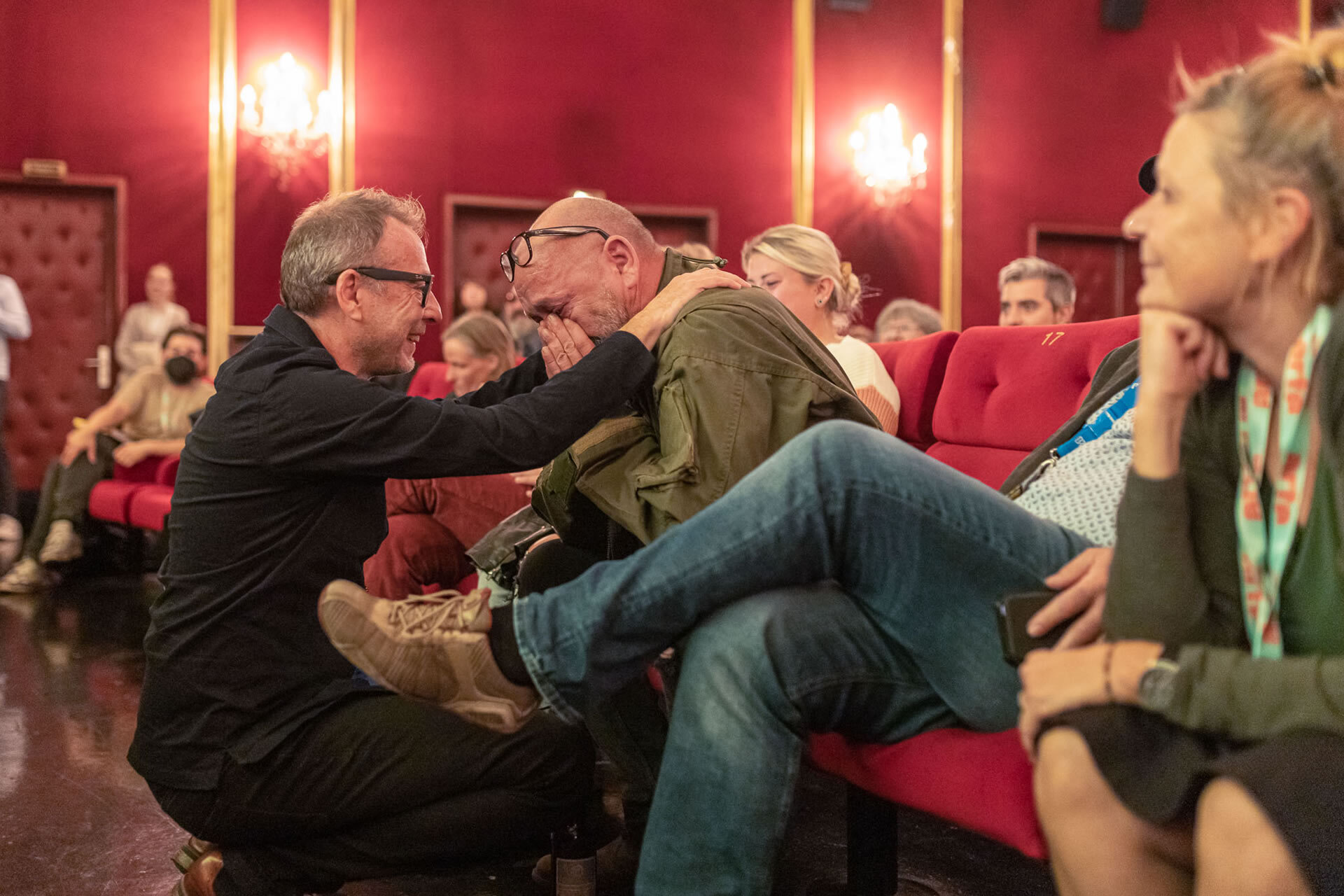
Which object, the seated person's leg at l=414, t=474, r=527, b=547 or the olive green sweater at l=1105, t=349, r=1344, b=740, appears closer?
the olive green sweater at l=1105, t=349, r=1344, b=740

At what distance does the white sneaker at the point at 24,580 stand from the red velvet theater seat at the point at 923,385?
3839mm

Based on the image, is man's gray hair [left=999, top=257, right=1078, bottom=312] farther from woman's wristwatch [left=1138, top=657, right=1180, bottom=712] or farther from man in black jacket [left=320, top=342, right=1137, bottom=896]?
woman's wristwatch [left=1138, top=657, right=1180, bottom=712]

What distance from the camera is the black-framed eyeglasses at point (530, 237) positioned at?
183 centimetres

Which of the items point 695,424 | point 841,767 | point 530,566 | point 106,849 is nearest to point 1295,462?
point 841,767

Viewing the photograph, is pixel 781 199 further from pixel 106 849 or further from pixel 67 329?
pixel 106 849

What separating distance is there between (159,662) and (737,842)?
33.4 inches

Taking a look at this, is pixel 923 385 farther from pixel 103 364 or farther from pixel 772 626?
pixel 103 364

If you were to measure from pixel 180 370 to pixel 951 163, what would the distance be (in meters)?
5.04

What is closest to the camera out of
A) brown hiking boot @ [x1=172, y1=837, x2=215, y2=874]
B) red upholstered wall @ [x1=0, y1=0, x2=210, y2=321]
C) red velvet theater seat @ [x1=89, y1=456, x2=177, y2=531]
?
brown hiking boot @ [x1=172, y1=837, x2=215, y2=874]

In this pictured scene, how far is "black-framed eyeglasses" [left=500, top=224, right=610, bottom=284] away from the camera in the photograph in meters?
1.83

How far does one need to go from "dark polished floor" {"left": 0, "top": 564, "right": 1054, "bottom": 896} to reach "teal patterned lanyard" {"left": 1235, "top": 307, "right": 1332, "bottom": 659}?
62 centimetres

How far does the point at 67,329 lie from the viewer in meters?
6.49

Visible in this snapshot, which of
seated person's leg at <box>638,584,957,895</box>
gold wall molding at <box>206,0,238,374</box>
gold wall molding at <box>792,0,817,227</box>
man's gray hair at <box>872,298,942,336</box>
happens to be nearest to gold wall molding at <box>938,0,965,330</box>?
gold wall molding at <box>792,0,817,227</box>

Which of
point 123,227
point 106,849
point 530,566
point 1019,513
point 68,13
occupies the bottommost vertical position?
point 106,849
